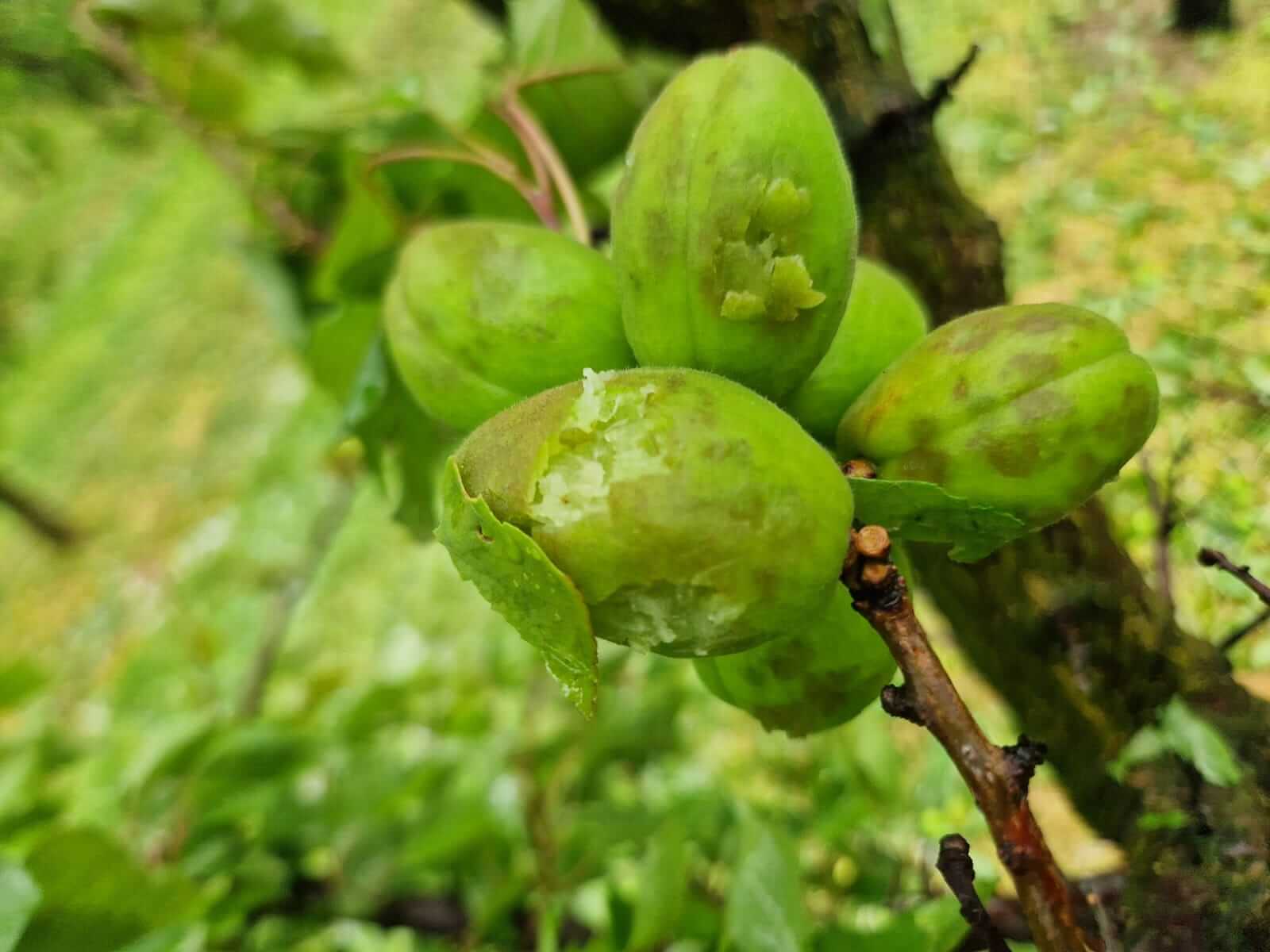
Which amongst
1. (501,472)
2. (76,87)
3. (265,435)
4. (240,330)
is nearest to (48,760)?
(76,87)

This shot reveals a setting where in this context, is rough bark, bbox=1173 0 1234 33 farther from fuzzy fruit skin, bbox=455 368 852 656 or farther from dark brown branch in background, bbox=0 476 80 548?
dark brown branch in background, bbox=0 476 80 548

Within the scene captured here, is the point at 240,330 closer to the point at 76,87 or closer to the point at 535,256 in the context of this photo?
the point at 76,87

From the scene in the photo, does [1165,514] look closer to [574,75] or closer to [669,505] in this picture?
[669,505]

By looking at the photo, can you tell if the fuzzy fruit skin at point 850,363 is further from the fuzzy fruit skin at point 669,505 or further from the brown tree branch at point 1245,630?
the brown tree branch at point 1245,630

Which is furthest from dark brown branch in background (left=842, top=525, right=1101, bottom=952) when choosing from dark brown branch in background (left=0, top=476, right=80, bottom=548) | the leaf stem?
dark brown branch in background (left=0, top=476, right=80, bottom=548)

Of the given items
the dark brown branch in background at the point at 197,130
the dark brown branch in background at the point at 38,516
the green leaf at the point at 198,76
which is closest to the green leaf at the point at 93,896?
the dark brown branch in background at the point at 197,130
